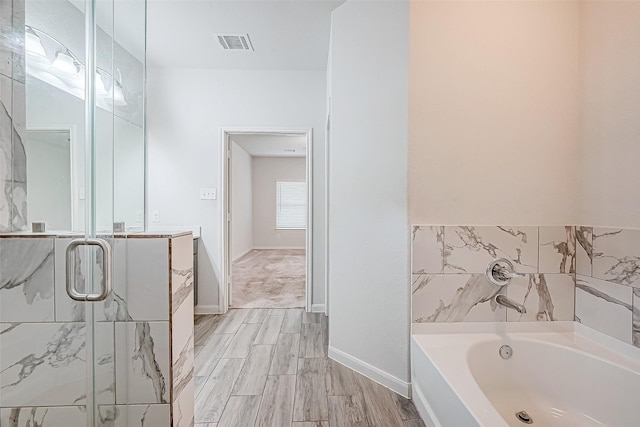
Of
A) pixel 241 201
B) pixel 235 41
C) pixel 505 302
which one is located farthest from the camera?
pixel 241 201

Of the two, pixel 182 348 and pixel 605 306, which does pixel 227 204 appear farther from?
pixel 605 306

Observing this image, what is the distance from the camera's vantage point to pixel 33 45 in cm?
103

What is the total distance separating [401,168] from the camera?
5.89 feet

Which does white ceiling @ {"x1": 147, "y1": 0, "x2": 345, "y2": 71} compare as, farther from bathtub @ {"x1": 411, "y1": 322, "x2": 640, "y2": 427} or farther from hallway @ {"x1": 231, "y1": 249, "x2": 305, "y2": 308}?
hallway @ {"x1": 231, "y1": 249, "x2": 305, "y2": 308}

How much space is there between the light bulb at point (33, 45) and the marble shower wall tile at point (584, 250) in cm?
257

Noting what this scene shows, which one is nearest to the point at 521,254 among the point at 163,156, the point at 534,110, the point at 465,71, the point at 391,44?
the point at 534,110

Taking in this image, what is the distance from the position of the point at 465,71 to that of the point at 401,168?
2.18 feet

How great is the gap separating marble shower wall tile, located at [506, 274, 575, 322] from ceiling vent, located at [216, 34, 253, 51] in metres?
2.78

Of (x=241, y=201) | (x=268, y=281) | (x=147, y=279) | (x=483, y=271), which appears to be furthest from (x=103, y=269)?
(x=241, y=201)

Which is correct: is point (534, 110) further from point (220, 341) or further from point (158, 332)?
point (220, 341)

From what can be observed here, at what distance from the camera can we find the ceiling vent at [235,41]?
265 cm

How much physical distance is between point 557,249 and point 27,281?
2487mm

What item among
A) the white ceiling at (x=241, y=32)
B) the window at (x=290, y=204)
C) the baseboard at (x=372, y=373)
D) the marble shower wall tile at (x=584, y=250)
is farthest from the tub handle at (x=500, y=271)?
the window at (x=290, y=204)

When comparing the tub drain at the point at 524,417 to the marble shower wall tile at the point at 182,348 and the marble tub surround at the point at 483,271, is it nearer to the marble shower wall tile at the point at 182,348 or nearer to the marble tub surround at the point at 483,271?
the marble tub surround at the point at 483,271
